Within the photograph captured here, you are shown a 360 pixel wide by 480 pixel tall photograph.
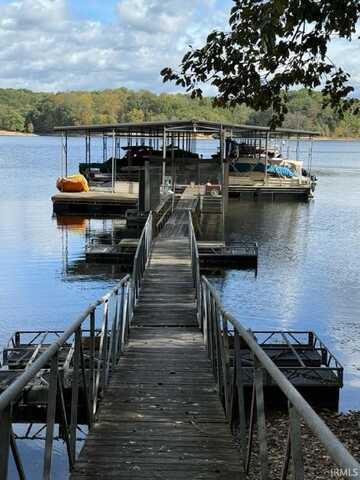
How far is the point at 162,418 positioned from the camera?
564cm

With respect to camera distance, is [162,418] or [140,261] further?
[140,261]

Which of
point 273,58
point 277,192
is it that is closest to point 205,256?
point 273,58

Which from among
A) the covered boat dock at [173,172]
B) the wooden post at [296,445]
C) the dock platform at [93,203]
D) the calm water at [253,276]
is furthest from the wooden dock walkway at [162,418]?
the dock platform at [93,203]

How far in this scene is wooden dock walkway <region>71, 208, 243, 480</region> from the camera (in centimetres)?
452

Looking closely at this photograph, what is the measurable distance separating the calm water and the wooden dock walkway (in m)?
2.48

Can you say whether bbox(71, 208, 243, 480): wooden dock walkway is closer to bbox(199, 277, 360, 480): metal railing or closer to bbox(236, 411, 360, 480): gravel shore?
bbox(199, 277, 360, 480): metal railing

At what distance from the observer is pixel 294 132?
180 ft

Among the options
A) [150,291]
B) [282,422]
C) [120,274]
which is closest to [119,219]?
[120,274]

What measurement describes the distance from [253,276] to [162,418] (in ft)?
59.5

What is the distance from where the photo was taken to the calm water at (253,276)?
17500mm

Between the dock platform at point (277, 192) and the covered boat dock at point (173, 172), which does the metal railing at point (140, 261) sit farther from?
the dock platform at point (277, 192)

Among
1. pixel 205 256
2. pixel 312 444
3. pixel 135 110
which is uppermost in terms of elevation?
pixel 135 110

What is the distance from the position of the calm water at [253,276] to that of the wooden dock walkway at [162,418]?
2483mm

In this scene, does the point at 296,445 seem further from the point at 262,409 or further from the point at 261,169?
the point at 261,169
